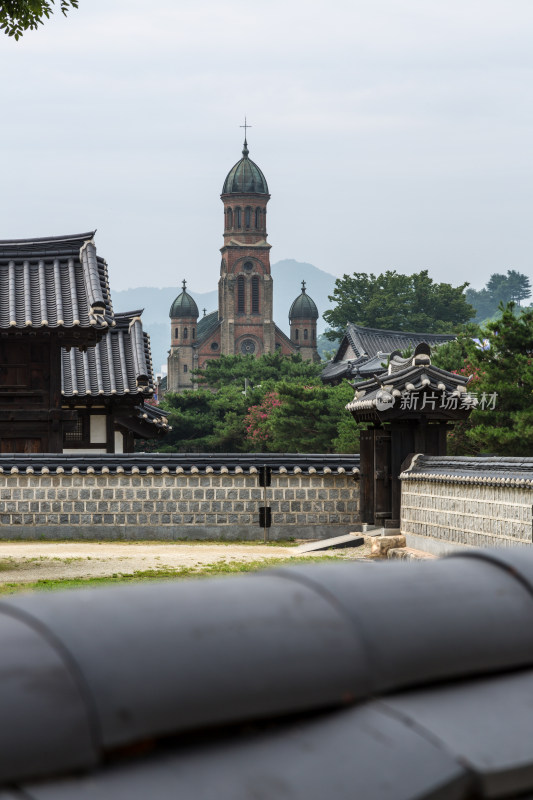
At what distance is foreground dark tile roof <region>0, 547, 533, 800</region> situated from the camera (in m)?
1.33

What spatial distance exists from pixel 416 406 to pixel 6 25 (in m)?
8.34

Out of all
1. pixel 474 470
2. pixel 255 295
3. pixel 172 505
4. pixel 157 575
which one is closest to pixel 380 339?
pixel 255 295

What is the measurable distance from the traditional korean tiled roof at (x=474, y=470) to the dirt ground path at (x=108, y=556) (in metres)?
2.44

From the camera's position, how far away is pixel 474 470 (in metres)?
12.8

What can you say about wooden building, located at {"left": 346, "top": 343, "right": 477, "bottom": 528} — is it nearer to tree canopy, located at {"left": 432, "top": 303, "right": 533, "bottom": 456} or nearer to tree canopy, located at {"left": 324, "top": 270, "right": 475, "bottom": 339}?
tree canopy, located at {"left": 432, "top": 303, "right": 533, "bottom": 456}

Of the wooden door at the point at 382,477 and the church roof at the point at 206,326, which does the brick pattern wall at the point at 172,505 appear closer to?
the wooden door at the point at 382,477

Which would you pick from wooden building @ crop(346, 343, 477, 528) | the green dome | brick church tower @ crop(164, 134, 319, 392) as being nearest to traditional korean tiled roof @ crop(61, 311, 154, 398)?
wooden building @ crop(346, 343, 477, 528)

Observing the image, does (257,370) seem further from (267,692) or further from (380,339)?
(267,692)

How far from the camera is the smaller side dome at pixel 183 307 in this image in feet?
302

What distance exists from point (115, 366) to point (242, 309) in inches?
2735

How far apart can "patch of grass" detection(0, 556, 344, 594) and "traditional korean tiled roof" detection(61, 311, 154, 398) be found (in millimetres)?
7638

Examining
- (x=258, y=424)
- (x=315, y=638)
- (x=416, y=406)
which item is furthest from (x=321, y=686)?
(x=258, y=424)

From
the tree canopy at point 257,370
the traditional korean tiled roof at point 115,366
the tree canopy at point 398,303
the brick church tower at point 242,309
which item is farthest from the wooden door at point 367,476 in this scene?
the brick church tower at point 242,309

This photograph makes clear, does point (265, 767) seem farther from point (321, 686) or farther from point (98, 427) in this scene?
point (98, 427)
